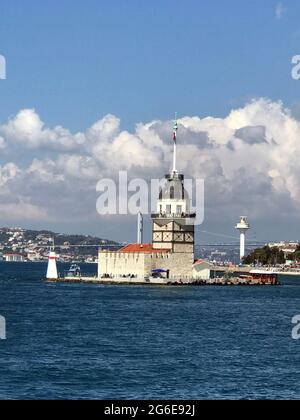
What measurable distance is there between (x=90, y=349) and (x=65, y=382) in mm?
10133

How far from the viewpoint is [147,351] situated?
44.8m

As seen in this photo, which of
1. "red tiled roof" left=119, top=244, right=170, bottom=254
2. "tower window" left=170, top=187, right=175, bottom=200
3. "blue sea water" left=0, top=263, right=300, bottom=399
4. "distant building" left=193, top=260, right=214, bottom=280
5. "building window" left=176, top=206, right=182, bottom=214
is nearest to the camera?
"blue sea water" left=0, top=263, right=300, bottom=399

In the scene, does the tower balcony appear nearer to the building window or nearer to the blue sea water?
the building window

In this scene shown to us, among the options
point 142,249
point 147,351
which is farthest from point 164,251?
point 147,351

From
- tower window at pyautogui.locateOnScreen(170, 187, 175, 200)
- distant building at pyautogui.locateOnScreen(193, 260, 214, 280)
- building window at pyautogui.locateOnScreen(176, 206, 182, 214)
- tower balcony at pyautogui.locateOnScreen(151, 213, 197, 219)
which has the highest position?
tower window at pyautogui.locateOnScreen(170, 187, 175, 200)

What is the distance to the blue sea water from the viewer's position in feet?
113

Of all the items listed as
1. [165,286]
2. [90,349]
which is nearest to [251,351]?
[90,349]

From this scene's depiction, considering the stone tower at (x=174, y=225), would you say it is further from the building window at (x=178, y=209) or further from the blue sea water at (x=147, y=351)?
the blue sea water at (x=147, y=351)

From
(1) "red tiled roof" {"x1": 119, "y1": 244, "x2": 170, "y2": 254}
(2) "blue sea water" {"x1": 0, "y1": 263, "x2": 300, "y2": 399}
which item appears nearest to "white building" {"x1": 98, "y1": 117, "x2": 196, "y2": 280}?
(1) "red tiled roof" {"x1": 119, "y1": 244, "x2": 170, "y2": 254}

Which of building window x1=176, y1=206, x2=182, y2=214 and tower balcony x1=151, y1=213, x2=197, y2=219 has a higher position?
building window x1=176, y1=206, x2=182, y2=214

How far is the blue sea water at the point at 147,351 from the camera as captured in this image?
34.5m

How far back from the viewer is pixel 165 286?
113625 mm
